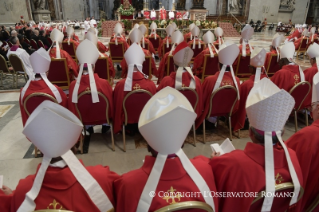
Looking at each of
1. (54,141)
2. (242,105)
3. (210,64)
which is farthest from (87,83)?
(210,64)

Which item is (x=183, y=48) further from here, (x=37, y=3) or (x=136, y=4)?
(x=136, y=4)

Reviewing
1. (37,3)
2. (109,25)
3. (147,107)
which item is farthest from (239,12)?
(147,107)

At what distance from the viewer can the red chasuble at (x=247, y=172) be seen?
121 cm

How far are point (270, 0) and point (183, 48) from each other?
19.5 metres

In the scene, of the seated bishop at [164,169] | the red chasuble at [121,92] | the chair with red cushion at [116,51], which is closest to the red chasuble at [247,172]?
the seated bishop at [164,169]

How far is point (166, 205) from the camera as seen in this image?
1.04 meters

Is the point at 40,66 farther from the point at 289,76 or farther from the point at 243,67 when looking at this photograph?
the point at 243,67

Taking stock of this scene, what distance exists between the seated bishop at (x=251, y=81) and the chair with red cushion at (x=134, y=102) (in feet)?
4.35

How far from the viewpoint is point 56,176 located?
1.07m

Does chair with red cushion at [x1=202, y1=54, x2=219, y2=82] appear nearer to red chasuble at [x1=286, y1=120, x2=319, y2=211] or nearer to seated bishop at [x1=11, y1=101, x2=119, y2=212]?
red chasuble at [x1=286, y1=120, x2=319, y2=211]

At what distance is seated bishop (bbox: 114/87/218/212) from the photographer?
104cm

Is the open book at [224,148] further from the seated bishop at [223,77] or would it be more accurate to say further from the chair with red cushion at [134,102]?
the seated bishop at [223,77]

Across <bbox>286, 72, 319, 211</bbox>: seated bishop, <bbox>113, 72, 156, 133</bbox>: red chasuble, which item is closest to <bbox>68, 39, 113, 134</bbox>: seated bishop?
<bbox>113, 72, 156, 133</bbox>: red chasuble

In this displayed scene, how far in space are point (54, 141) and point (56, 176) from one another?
0.17 meters
